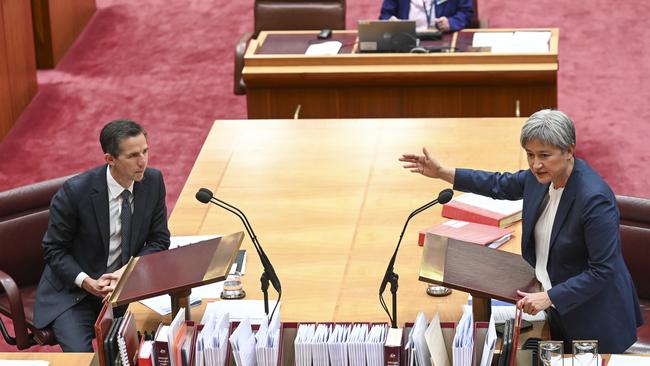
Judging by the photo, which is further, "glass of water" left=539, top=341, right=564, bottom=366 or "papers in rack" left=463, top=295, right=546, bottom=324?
"papers in rack" left=463, top=295, right=546, bottom=324

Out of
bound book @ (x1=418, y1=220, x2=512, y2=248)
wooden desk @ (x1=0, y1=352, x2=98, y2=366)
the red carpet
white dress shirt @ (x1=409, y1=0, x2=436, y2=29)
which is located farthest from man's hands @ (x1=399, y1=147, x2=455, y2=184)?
white dress shirt @ (x1=409, y1=0, x2=436, y2=29)

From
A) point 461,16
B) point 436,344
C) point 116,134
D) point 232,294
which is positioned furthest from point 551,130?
point 461,16

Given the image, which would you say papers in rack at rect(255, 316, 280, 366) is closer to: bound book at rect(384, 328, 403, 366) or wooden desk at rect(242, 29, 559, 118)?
bound book at rect(384, 328, 403, 366)

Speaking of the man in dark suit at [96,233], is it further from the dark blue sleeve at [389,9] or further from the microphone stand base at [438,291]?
the dark blue sleeve at [389,9]

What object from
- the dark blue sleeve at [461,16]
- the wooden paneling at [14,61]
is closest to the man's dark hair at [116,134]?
the dark blue sleeve at [461,16]

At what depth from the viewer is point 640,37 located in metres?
9.30

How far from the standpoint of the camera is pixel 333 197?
18.9 feet

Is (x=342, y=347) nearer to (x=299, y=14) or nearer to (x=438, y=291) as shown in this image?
(x=438, y=291)

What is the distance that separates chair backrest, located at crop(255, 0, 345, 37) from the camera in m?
8.12

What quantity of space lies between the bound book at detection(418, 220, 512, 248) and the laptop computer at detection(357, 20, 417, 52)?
220cm

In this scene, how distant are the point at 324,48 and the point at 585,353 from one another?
3.78 m

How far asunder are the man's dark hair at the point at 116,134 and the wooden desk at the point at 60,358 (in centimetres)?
89

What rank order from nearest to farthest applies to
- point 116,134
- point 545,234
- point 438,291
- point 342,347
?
point 342,347, point 545,234, point 438,291, point 116,134

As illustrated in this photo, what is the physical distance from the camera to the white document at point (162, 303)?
185 inches
